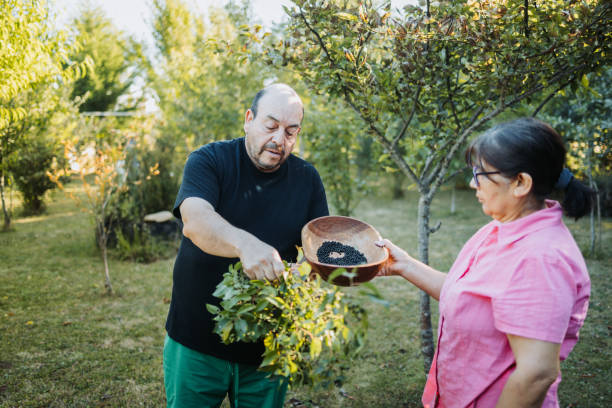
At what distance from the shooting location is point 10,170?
36.8 feet

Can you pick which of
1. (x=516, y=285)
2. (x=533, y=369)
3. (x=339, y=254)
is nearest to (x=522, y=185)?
(x=516, y=285)

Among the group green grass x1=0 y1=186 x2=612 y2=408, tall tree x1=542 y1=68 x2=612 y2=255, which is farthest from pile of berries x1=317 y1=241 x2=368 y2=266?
tall tree x1=542 y1=68 x2=612 y2=255

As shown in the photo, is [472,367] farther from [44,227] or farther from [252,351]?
[44,227]

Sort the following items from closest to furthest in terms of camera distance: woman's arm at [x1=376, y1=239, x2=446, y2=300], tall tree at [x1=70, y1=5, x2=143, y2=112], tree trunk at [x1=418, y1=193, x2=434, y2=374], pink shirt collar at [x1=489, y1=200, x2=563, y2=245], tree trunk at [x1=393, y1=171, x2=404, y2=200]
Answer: pink shirt collar at [x1=489, y1=200, x2=563, y2=245] → woman's arm at [x1=376, y1=239, x2=446, y2=300] → tree trunk at [x1=418, y1=193, x2=434, y2=374] → tree trunk at [x1=393, y1=171, x2=404, y2=200] → tall tree at [x1=70, y1=5, x2=143, y2=112]

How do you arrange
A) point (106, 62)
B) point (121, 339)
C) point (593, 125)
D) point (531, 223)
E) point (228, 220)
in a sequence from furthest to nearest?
point (106, 62), point (593, 125), point (121, 339), point (228, 220), point (531, 223)

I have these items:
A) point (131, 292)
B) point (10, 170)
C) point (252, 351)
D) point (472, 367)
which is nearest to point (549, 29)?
point (472, 367)

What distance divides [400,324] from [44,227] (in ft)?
33.0

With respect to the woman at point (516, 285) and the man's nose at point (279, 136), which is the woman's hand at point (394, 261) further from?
the man's nose at point (279, 136)

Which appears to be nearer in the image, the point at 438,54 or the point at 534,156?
the point at 534,156

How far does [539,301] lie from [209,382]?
69.7 inches

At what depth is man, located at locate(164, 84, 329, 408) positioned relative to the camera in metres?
2.23

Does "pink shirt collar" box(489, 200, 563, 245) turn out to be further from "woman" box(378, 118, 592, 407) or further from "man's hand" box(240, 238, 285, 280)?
"man's hand" box(240, 238, 285, 280)

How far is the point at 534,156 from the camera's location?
1.53 meters

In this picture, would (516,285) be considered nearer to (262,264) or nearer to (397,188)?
(262,264)
